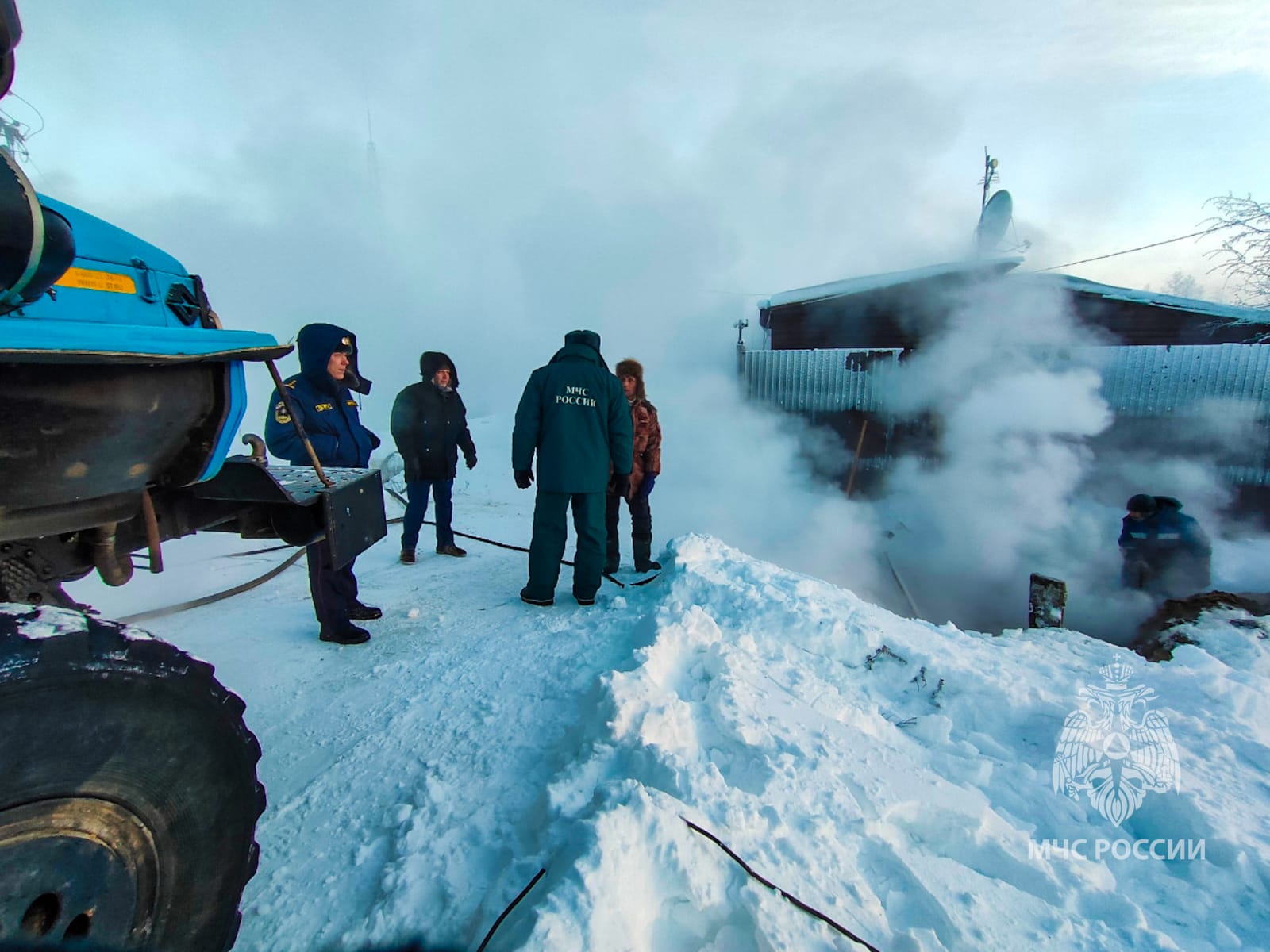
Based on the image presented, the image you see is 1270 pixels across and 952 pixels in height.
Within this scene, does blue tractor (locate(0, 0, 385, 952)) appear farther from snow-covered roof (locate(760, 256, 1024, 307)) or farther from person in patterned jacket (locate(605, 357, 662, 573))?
snow-covered roof (locate(760, 256, 1024, 307))

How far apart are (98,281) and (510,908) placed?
2018 mm

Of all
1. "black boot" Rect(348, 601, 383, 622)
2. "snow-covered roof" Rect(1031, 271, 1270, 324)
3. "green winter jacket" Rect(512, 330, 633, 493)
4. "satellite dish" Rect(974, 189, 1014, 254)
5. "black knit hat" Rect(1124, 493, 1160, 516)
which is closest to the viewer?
"black boot" Rect(348, 601, 383, 622)

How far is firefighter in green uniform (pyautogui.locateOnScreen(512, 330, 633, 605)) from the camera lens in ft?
12.1

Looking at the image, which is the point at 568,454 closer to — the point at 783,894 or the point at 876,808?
the point at 876,808

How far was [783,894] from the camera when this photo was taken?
1.48m

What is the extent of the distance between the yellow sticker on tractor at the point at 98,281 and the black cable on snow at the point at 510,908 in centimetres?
190

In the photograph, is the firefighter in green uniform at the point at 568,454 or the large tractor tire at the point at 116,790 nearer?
the large tractor tire at the point at 116,790

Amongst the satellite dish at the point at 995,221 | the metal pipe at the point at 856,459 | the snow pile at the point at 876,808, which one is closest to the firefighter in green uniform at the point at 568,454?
the snow pile at the point at 876,808

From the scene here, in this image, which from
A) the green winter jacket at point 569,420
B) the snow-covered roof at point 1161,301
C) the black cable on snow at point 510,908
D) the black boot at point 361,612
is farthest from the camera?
the snow-covered roof at point 1161,301

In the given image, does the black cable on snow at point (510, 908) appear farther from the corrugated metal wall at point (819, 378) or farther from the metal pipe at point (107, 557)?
the corrugated metal wall at point (819, 378)

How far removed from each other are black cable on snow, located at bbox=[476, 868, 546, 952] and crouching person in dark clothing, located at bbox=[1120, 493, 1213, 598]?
25.7 ft

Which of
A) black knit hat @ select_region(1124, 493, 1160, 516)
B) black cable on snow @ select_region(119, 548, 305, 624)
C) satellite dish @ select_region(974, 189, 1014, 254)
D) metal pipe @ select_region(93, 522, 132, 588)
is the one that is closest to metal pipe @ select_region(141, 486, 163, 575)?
metal pipe @ select_region(93, 522, 132, 588)

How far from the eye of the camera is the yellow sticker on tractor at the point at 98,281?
55.9 inches

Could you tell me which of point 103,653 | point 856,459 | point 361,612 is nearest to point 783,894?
point 103,653
